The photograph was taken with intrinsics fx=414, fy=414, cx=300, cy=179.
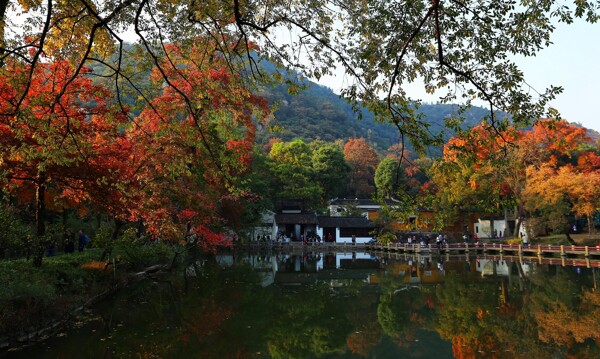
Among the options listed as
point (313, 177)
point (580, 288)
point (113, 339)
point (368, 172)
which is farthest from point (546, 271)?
point (368, 172)

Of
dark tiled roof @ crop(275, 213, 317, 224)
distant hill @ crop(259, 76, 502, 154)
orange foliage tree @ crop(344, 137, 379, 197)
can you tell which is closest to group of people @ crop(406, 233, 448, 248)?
dark tiled roof @ crop(275, 213, 317, 224)

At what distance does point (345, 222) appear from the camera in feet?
125

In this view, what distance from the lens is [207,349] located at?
7250 millimetres

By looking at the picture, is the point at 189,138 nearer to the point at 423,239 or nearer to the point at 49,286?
the point at 49,286

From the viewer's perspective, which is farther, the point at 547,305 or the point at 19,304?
the point at 547,305

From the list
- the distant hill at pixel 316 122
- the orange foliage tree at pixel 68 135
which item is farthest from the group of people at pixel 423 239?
the distant hill at pixel 316 122

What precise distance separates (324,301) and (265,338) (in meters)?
3.95

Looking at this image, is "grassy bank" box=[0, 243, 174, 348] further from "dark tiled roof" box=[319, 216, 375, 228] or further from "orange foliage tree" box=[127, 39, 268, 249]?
"dark tiled roof" box=[319, 216, 375, 228]

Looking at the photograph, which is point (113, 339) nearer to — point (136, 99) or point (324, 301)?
point (136, 99)

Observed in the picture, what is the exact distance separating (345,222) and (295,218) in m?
4.62

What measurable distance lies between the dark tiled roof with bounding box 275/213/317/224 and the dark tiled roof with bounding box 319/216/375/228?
2.85 ft

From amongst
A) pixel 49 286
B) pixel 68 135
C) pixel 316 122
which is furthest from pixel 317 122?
pixel 49 286

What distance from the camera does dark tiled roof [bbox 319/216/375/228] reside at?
3769 cm

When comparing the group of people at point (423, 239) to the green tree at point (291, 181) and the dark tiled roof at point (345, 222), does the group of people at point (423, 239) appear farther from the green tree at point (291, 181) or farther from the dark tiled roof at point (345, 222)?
the green tree at point (291, 181)
